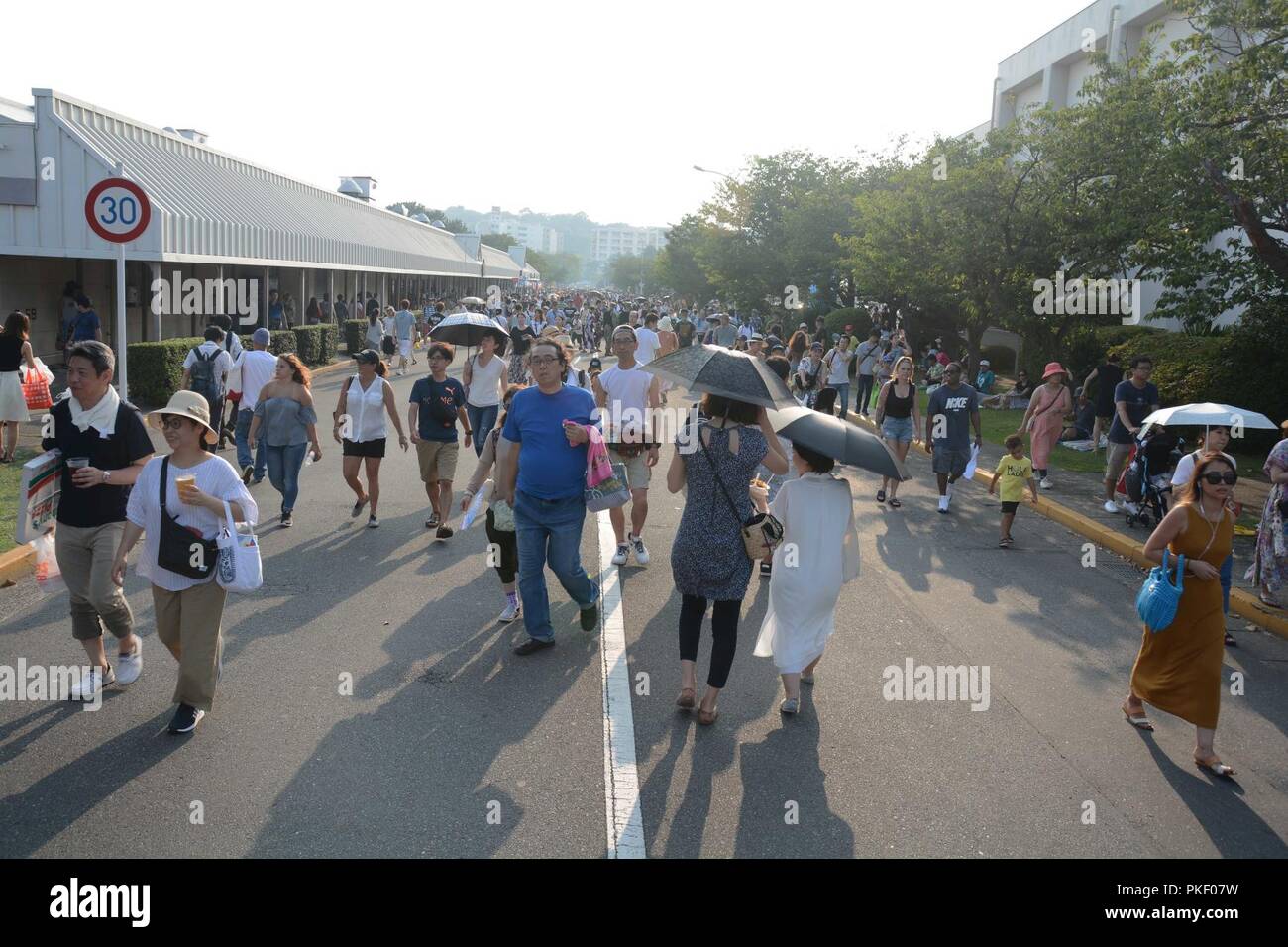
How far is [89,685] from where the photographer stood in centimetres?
555

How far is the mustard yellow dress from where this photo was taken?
5441 mm

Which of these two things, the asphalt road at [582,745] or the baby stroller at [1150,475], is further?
the baby stroller at [1150,475]

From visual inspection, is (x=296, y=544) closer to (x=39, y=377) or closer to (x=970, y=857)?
(x=39, y=377)

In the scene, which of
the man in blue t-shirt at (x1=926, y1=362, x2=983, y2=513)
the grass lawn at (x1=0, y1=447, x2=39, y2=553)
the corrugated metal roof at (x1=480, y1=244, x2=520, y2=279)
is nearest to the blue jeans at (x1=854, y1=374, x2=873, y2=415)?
the man in blue t-shirt at (x1=926, y1=362, x2=983, y2=513)

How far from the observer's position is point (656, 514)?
10.9m

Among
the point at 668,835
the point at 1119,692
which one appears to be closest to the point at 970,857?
the point at 668,835

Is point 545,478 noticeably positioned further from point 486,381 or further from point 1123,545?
point 1123,545

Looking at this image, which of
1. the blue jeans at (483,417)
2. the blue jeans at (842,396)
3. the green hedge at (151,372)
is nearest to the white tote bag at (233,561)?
the blue jeans at (483,417)

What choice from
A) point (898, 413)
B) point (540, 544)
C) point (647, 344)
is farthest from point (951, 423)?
Answer: point (540, 544)

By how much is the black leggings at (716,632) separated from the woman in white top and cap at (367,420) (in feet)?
16.4

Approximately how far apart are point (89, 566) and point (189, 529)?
2.79ft

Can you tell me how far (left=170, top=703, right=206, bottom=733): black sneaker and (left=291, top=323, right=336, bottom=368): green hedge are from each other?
21.1 m

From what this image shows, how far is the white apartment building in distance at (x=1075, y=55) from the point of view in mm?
27948

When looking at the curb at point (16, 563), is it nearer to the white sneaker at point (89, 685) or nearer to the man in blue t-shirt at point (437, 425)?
the white sneaker at point (89, 685)
